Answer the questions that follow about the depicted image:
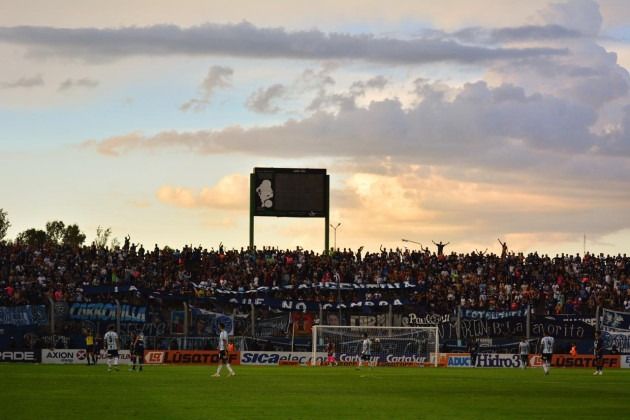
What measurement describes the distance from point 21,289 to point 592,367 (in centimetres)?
3414

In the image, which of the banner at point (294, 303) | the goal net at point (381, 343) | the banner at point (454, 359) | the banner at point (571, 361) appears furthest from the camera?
the banner at point (294, 303)

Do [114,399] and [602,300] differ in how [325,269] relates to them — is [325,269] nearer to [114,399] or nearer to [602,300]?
[602,300]

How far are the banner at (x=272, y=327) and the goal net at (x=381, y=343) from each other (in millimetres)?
2389

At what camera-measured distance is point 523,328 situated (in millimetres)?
71938

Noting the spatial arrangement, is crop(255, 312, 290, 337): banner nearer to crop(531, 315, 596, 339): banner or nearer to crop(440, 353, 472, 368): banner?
crop(440, 353, 472, 368): banner

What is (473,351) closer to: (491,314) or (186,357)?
(491,314)

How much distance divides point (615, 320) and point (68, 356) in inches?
1271

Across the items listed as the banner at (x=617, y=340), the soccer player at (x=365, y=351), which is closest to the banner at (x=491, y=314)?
the banner at (x=617, y=340)

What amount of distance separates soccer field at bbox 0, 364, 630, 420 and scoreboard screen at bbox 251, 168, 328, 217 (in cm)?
3240

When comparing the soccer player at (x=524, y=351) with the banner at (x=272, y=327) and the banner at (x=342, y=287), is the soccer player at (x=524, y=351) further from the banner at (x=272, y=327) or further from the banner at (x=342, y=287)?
the banner at (x=272, y=327)

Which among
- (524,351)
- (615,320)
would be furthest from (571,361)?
(524,351)

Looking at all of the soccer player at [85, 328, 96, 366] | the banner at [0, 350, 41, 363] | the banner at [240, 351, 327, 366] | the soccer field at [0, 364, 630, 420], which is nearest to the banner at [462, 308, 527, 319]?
the banner at [240, 351, 327, 366]

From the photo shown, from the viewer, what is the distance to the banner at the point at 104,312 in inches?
2672

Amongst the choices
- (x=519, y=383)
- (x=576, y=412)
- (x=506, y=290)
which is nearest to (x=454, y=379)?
(x=519, y=383)
